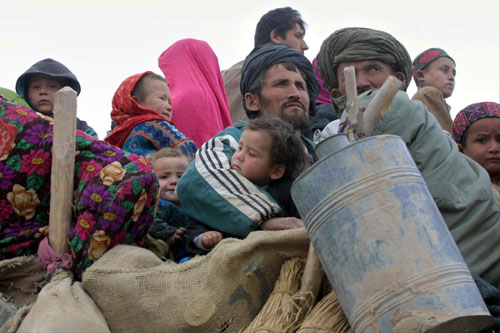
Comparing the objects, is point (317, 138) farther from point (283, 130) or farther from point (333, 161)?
point (333, 161)

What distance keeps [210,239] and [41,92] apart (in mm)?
→ 2734

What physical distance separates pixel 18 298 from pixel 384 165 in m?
1.66

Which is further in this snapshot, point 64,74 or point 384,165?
point 64,74

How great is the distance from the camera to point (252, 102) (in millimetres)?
4375

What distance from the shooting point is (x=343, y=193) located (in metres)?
2.29

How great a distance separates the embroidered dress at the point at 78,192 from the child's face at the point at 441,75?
4243 millimetres

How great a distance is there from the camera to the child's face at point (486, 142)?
13.8 ft

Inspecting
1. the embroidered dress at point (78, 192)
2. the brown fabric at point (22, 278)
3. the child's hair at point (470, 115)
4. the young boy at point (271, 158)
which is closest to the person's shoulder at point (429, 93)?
the child's hair at point (470, 115)

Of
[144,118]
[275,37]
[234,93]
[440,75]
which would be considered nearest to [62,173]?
[144,118]

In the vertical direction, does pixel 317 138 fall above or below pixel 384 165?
below

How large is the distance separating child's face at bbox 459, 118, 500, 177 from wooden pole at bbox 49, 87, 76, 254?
241cm

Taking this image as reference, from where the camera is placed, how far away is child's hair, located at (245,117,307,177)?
358cm

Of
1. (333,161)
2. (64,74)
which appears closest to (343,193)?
(333,161)

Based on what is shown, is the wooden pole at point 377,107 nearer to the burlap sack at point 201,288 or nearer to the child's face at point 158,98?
the burlap sack at point 201,288
